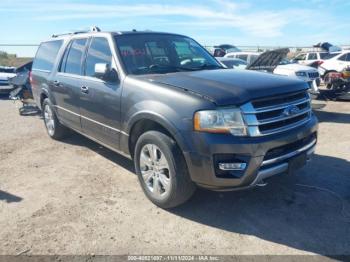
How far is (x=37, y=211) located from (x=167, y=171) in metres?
1.60

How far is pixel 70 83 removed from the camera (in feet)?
18.2

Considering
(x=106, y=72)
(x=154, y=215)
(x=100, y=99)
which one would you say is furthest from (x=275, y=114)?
(x=100, y=99)

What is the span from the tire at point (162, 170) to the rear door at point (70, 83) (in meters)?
1.81

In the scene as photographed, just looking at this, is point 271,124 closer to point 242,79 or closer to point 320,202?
Result: point 242,79

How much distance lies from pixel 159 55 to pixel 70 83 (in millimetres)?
1649

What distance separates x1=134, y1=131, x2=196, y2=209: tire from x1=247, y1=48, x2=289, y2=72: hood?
5.54m

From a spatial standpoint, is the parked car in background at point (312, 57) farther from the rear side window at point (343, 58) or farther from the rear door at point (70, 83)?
the rear door at point (70, 83)

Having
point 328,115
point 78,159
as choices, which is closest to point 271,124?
point 78,159

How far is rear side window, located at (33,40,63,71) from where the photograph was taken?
6531 mm

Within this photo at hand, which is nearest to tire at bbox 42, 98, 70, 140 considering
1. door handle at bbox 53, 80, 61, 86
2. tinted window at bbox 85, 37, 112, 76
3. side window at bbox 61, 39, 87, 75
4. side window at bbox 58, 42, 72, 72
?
door handle at bbox 53, 80, 61, 86

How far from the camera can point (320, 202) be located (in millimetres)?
4055

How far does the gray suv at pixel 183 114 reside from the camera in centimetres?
332

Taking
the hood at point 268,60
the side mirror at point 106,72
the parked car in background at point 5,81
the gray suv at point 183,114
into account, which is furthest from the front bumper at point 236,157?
the parked car in background at point 5,81

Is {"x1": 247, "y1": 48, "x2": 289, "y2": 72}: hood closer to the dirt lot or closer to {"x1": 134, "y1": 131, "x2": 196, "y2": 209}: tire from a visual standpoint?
the dirt lot
